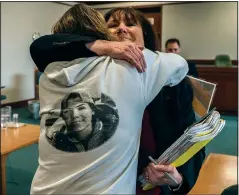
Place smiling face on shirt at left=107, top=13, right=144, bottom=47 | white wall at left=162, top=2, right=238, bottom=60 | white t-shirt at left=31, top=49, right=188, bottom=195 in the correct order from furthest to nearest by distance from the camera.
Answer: white wall at left=162, top=2, right=238, bottom=60, smiling face on shirt at left=107, top=13, right=144, bottom=47, white t-shirt at left=31, top=49, right=188, bottom=195

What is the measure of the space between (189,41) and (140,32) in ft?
19.4

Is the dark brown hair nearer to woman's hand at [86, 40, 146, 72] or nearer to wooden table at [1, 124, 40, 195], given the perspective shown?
woman's hand at [86, 40, 146, 72]

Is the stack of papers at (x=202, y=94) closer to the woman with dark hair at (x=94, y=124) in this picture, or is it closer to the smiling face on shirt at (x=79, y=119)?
the woman with dark hair at (x=94, y=124)

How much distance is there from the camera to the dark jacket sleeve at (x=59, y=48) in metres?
0.76

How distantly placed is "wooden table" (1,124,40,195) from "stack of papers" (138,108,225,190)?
162 centimetres

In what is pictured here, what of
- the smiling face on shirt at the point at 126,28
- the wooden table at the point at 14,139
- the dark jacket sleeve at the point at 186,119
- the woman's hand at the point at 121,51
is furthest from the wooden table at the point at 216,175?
the wooden table at the point at 14,139

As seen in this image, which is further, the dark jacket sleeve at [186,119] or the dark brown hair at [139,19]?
the dark brown hair at [139,19]

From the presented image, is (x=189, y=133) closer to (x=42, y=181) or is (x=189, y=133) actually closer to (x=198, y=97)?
(x=198, y=97)

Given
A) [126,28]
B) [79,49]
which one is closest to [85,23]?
[79,49]

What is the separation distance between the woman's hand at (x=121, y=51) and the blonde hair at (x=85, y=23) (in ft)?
0.18

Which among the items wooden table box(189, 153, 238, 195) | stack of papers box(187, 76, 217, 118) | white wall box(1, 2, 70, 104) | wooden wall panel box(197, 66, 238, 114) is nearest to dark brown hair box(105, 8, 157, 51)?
stack of papers box(187, 76, 217, 118)

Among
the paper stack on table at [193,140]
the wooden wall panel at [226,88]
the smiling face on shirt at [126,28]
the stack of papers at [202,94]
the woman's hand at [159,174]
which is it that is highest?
the smiling face on shirt at [126,28]

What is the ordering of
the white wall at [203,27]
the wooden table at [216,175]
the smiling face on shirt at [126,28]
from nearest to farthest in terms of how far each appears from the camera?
the smiling face on shirt at [126,28] < the wooden table at [216,175] < the white wall at [203,27]

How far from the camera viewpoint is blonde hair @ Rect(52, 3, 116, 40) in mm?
811
